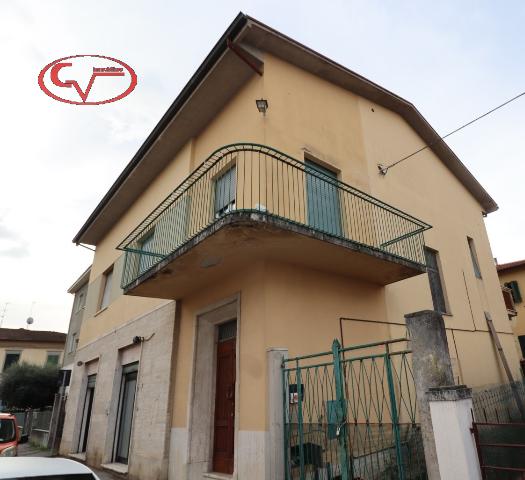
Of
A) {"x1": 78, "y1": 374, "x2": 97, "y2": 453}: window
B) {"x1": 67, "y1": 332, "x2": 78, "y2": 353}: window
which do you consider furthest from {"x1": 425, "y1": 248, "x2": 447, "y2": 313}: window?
{"x1": 67, "y1": 332, "x2": 78, "y2": 353}: window

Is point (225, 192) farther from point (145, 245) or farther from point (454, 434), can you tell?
point (454, 434)

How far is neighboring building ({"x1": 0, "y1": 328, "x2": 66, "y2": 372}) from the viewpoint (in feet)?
109

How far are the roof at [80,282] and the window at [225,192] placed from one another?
13.9m

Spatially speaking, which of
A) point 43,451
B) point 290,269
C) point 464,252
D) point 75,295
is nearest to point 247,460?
point 290,269

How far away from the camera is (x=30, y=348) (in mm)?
33781

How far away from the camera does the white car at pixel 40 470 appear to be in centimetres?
264

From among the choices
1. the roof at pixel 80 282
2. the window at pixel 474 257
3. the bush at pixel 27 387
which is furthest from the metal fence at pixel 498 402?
the bush at pixel 27 387

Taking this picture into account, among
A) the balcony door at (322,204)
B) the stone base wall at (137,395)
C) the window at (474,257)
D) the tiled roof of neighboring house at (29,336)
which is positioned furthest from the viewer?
the tiled roof of neighboring house at (29,336)

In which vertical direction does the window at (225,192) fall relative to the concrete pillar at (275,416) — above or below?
above

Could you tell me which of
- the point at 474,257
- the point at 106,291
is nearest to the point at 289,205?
the point at 474,257

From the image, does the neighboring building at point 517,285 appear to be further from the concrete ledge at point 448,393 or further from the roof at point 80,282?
the roof at point 80,282

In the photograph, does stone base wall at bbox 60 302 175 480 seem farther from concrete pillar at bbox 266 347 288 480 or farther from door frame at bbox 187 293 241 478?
concrete pillar at bbox 266 347 288 480

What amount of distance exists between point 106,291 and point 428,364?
1263 cm

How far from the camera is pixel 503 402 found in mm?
10156
